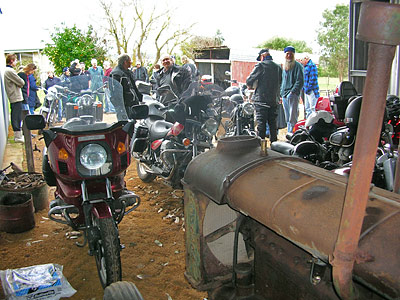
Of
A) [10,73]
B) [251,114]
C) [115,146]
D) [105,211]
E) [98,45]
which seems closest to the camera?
[105,211]

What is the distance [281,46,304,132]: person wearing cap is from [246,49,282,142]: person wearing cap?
966mm

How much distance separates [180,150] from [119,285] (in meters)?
2.97

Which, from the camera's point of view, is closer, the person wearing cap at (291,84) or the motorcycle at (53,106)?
the motorcycle at (53,106)

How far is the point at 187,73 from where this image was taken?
6.13m

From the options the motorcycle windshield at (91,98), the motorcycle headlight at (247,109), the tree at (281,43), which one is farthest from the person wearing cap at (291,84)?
the tree at (281,43)

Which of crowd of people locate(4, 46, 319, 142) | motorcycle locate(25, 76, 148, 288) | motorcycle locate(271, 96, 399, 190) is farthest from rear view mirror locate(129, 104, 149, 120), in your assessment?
motorcycle locate(271, 96, 399, 190)

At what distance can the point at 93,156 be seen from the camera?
3.18 m

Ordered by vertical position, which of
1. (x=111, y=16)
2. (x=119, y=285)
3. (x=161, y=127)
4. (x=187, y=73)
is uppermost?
(x=111, y=16)

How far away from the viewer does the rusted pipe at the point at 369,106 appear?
2.81ft

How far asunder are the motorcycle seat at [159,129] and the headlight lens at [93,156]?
2.24m

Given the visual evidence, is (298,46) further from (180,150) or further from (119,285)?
(119,285)

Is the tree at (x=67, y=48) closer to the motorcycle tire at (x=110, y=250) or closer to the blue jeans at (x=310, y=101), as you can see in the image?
the blue jeans at (x=310, y=101)

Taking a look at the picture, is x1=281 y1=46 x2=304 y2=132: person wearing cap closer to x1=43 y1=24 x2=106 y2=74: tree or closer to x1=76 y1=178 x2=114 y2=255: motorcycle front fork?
x1=76 y1=178 x2=114 y2=255: motorcycle front fork

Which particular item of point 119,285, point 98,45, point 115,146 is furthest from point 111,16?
point 119,285
